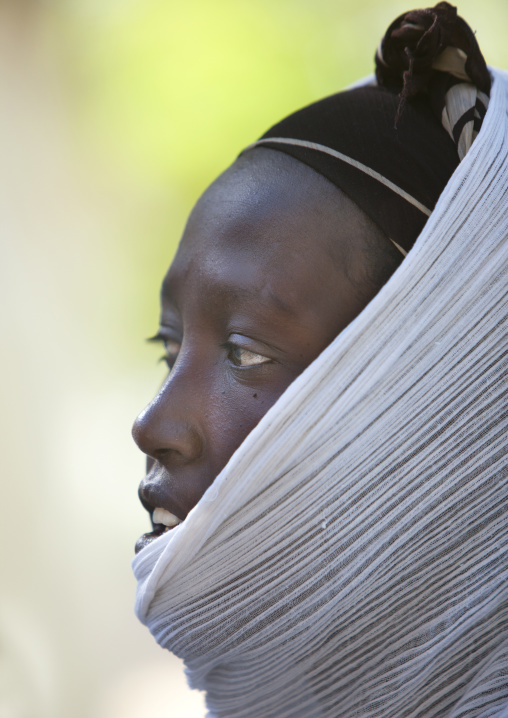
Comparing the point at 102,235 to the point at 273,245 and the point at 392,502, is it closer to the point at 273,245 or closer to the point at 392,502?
the point at 273,245

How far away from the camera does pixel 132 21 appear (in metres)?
4.40

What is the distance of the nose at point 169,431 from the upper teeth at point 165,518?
0.11 m

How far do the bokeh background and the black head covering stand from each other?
2.63 meters

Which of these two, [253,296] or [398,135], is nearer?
[253,296]

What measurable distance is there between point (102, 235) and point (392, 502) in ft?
11.1

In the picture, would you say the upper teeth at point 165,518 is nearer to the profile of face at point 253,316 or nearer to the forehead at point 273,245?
the profile of face at point 253,316

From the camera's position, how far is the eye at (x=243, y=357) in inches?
55.9

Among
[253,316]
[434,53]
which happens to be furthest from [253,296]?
[434,53]

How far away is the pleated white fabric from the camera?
126cm

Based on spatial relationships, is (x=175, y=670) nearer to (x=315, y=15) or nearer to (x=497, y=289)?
(x=497, y=289)

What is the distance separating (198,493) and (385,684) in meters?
0.50

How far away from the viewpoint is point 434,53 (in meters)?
1.49

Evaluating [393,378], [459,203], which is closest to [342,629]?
[393,378]

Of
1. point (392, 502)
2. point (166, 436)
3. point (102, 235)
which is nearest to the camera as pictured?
point (392, 502)
